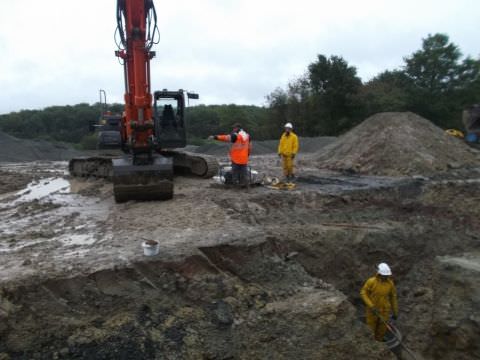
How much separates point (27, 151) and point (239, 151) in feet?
72.5

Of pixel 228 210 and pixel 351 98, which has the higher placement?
pixel 351 98

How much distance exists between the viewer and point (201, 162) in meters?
11.7

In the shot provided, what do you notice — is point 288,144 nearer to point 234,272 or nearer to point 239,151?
point 239,151

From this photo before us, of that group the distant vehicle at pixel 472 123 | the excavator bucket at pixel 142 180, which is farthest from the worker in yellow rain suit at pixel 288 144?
the distant vehicle at pixel 472 123

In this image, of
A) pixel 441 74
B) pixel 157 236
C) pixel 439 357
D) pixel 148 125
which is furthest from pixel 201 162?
pixel 441 74

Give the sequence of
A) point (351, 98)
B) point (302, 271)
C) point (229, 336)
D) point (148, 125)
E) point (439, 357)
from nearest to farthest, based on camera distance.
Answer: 1. point (229, 336)
2. point (302, 271)
3. point (439, 357)
4. point (148, 125)
5. point (351, 98)

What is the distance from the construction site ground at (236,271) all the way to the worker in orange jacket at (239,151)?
470 mm

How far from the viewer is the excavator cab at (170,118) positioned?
10.6 meters

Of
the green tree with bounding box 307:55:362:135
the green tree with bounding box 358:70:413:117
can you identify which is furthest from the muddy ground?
the green tree with bounding box 307:55:362:135

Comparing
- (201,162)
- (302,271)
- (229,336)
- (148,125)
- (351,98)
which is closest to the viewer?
(229,336)

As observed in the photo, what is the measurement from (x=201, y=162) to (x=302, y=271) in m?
6.28

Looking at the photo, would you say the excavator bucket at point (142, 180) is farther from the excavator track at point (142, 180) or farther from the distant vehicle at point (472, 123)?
the distant vehicle at point (472, 123)

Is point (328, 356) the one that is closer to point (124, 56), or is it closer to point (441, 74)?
point (124, 56)

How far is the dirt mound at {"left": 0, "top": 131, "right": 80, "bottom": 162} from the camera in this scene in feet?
85.7
